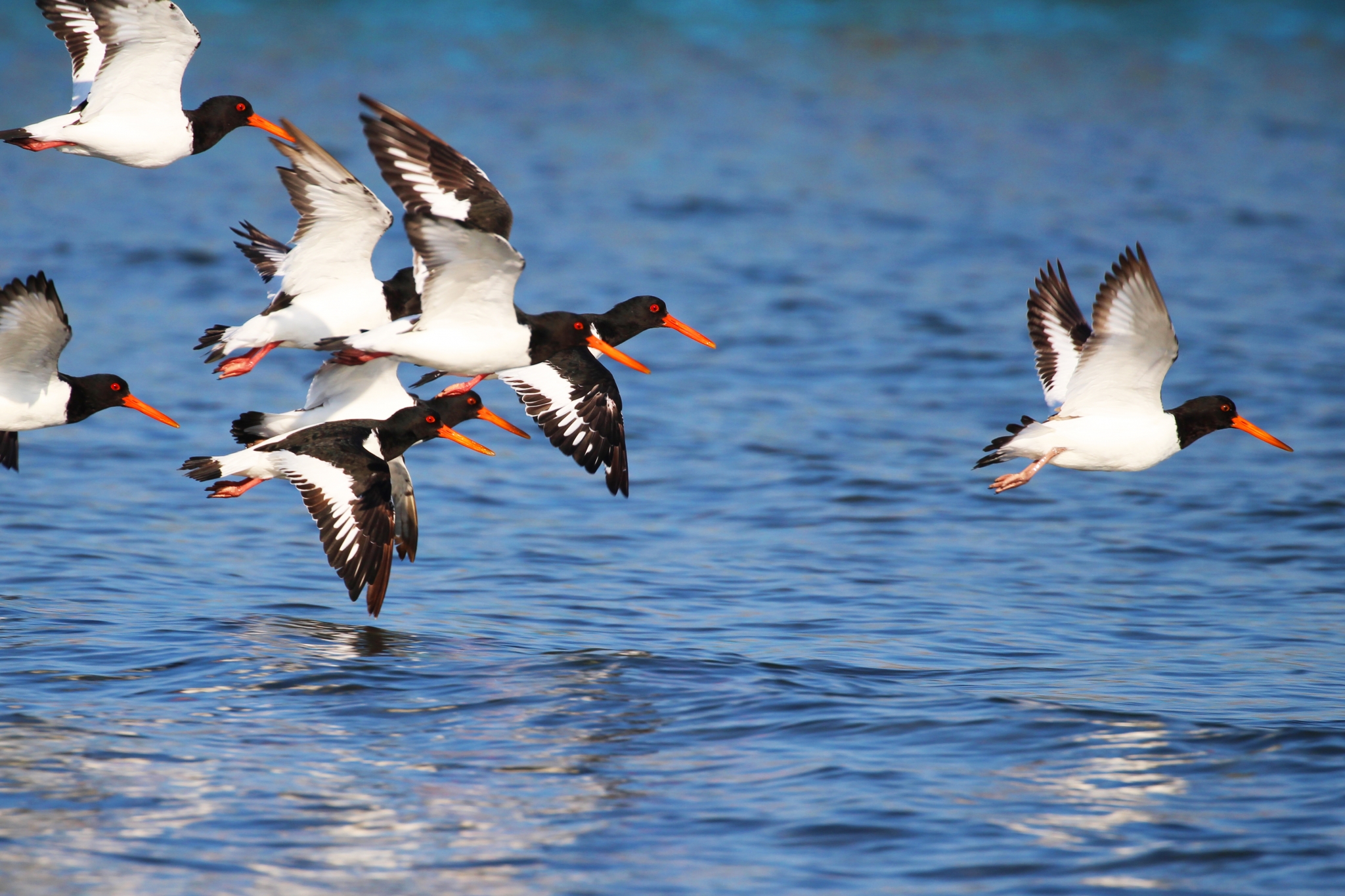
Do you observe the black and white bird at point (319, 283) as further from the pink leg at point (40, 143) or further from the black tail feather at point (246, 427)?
the pink leg at point (40, 143)

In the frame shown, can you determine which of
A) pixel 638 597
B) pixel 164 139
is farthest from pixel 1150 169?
pixel 164 139

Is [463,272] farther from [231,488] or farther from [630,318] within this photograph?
[630,318]

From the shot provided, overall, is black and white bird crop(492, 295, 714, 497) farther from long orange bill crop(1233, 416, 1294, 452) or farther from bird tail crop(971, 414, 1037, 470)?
long orange bill crop(1233, 416, 1294, 452)

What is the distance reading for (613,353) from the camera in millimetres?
9266

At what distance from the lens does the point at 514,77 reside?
3073 cm

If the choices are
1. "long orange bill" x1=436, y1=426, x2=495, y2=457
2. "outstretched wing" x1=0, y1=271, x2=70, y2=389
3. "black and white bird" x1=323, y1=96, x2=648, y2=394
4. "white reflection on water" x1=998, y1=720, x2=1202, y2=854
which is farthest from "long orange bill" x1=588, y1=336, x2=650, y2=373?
"white reflection on water" x1=998, y1=720, x2=1202, y2=854

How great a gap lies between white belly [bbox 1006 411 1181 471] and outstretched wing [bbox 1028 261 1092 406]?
0.50 metres

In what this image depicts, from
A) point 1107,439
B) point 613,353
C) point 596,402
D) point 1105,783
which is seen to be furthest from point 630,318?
point 1105,783

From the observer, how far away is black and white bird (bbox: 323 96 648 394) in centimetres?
781

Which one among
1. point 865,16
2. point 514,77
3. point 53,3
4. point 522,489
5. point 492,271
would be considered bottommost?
point 522,489

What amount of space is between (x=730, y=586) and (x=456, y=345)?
2.73m

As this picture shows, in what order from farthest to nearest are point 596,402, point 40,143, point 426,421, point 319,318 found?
point 596,402 → point 426,421 → point 319,318 → point 40,143

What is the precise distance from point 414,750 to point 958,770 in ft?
8.02

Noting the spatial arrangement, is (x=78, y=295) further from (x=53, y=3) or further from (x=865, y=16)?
(x=865, y=16)
